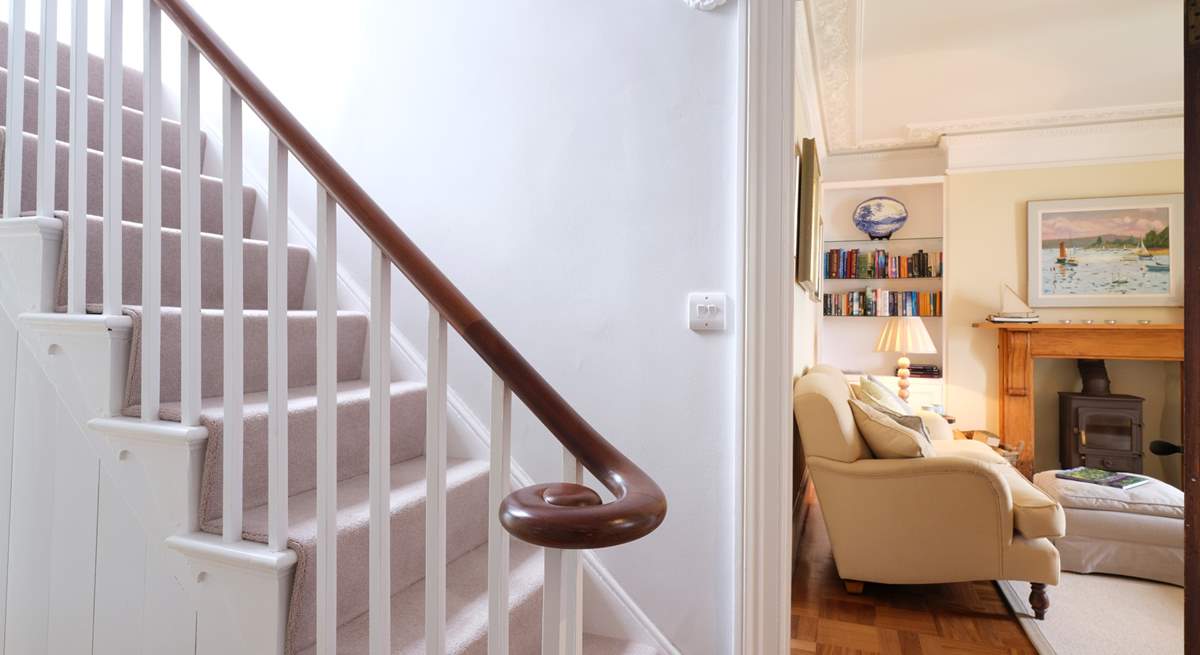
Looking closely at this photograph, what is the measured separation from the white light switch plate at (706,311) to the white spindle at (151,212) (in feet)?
4.01

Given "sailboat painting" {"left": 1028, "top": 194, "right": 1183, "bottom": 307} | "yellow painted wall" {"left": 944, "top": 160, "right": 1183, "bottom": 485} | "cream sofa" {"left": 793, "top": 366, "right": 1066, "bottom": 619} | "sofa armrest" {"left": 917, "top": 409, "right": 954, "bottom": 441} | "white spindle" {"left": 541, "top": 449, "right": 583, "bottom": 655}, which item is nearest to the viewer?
"white spindle" {"left": 541, "top": 449, "right": 583, "bottom": 655}

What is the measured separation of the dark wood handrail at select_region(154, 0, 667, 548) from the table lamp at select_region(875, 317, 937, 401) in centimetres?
438

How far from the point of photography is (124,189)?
6.15 feet

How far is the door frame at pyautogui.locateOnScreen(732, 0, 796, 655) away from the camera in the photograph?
169cm

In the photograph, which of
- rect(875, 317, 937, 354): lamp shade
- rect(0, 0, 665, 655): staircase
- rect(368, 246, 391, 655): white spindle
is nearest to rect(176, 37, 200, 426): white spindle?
rect(0, 0, 665, 655): staircase

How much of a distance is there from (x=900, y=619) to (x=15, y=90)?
318 cm

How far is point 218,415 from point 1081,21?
4.13 m

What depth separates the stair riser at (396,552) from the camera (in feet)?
4.25

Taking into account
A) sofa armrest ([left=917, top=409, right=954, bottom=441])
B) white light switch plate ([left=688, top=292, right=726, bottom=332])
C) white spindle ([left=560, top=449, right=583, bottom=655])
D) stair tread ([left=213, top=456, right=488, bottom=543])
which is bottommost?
sofa armrest ([left=917, top=409, right=954, bottom=441])

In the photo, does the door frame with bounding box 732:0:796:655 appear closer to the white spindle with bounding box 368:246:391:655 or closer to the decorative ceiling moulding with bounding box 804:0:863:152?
the white spindle with bounding box 368:246:391:655

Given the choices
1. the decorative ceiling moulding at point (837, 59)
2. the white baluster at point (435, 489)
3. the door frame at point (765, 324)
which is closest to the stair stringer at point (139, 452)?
the white baluster at point (435, 489)

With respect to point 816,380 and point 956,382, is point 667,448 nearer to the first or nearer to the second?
point 816,380

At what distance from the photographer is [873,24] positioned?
329cm

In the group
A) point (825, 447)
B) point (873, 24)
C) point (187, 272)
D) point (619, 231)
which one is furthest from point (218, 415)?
point (873, 24)
